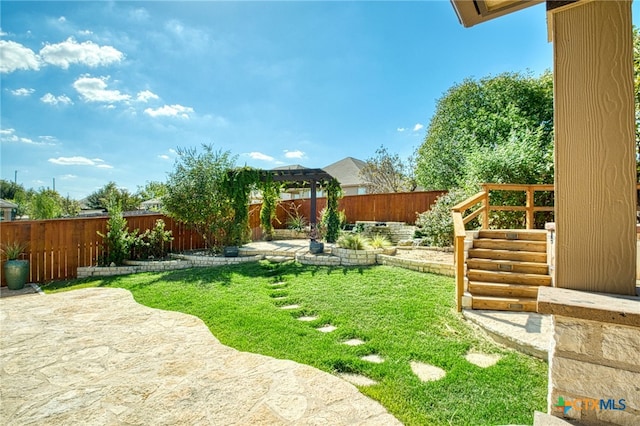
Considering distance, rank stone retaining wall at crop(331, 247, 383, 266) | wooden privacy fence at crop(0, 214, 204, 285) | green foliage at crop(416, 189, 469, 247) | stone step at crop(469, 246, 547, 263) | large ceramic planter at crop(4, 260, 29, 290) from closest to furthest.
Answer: stone step at crop(469, 246, 547, 263)
large ceramic planter at crop(4, 260, 29, 290)
wooden privacy fence at crop(0, 214, 204, 285)
stone retaining wall at crop(331, 247, 383, 266)
green foliage at crop(416, 189, 469, 247)

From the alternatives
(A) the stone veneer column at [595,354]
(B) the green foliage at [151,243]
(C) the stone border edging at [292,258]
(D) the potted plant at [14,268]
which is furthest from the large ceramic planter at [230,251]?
(A) the stone veneer column at [595,354]

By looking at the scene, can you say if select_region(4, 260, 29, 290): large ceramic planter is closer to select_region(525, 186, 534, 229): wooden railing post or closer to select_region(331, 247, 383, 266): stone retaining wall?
select_region(331, 247, 383, 266): stone retaining wall

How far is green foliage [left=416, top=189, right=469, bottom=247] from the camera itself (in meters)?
8.65

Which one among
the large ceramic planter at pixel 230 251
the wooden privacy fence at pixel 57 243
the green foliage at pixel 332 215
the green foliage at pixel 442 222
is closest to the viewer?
the wooden privacy fence at pixel 57 243

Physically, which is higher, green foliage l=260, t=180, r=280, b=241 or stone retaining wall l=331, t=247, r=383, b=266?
green foliage l=260, t=180, r=280, b=241

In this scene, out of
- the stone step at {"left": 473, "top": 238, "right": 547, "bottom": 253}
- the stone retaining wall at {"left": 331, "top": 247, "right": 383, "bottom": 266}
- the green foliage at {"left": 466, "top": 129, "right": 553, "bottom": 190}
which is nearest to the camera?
the stone step at {"left": 473, "top": 238, "right": 547, "bottom": 253}

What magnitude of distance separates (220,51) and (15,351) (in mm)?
8389

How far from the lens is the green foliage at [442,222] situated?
865 centimetres

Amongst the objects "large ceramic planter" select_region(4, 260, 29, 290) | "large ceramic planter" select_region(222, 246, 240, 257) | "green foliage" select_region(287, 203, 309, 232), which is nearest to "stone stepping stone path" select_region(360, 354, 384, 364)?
"large ceramic planter" select_region(222, 246, 240, 257)

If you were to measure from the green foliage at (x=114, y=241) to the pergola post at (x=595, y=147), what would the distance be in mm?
9577

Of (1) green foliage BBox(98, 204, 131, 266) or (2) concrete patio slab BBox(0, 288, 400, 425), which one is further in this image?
(1) green foliage BBox(98, 204, 131, 266)

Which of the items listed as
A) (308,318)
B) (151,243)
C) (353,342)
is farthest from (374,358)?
(151,243)

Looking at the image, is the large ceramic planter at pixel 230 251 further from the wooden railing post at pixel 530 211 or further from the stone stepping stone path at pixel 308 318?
the wooden railing post at pixel 530 211

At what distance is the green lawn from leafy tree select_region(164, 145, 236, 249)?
110 inches
